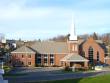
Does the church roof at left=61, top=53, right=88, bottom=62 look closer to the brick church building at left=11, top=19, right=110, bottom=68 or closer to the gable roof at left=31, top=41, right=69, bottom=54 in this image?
the brick church building at left=11, top=19, right=110, bottom=68

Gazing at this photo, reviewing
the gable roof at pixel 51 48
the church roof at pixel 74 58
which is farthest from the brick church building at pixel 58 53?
the church roof at pixel 74 58

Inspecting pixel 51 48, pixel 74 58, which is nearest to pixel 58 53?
pixel 51 48

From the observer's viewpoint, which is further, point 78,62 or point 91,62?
point 91,62

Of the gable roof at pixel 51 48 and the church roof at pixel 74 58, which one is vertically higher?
the gable roof at pixel 51 48

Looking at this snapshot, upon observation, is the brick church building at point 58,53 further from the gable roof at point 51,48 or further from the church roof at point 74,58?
the church roof at point 74,58

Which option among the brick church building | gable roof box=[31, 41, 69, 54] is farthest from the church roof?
gable roof box=[31, 41, 69, 54]

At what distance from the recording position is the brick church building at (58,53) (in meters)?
86.4

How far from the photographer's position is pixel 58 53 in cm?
8906

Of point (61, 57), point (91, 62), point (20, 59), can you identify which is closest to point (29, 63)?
point (20, 59)

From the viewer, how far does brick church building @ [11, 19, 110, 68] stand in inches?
3401

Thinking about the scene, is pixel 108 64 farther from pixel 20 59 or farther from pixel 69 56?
pixel 20 59

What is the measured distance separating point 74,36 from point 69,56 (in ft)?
21.3

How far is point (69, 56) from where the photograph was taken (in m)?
84.1

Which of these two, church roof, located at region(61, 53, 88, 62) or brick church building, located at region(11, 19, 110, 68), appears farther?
brick church building, located at region(11, 19, 110, 68)
